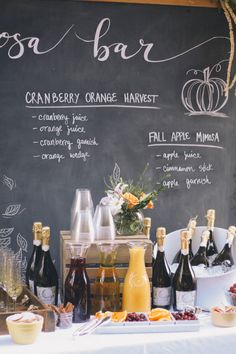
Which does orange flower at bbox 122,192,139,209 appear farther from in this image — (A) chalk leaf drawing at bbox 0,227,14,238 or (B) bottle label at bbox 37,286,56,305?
(A) chalk leaf drawing at bbox 0,227,14,238

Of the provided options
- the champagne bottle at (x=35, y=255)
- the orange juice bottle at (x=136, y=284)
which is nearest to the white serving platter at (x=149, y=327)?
the orange juice bottle at (x=136, y=284)

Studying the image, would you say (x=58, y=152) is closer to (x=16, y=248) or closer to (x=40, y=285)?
(x=16, y=248)

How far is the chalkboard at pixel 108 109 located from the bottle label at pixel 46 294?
1.35 meters

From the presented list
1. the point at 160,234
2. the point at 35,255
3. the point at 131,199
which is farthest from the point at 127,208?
the point at 35,255

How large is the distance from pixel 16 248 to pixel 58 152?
629mm

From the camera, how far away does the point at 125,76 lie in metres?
4.10

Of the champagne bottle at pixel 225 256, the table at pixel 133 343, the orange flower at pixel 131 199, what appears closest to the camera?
the table at pixel 133 343

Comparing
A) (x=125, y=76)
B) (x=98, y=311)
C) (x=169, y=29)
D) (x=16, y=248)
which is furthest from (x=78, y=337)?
(x=169, y=29)

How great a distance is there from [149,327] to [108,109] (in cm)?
190

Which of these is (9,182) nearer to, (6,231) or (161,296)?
(6,231)

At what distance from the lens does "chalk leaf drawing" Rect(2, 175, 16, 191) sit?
13.0ft

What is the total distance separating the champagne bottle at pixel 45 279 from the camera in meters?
2.68

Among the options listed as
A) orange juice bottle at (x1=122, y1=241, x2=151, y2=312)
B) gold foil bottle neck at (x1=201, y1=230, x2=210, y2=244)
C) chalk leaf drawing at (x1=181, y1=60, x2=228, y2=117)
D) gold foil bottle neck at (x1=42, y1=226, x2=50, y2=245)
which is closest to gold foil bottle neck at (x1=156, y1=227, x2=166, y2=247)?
orange juice bottle at (x1=122, y1=241, x2=151, y2=312)

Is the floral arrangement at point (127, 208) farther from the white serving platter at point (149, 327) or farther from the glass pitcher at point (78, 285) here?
the white serving platter at point (149, 327)
